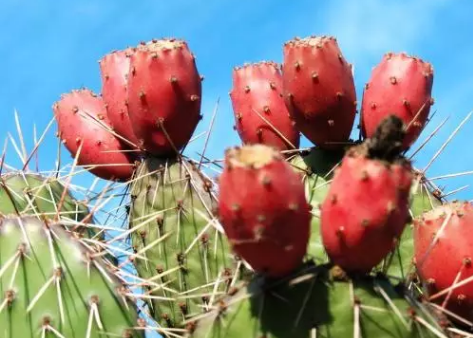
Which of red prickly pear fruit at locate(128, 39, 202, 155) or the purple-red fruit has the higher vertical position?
red prickly pear fruit at locate(128, 39, 202, 155)

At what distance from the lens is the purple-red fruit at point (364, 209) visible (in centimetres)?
215

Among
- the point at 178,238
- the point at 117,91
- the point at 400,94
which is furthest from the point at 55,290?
the point at 400,94

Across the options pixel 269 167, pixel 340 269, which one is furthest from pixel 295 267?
pixel 269 167

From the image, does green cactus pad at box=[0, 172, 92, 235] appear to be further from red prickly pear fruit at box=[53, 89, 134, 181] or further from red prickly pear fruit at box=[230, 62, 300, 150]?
red prickly pear fruit at box=[230, 62, 300, 150]

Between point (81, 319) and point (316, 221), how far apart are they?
0.79 metres

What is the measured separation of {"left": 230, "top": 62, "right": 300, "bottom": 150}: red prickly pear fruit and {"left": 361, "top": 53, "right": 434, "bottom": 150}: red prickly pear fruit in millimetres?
300

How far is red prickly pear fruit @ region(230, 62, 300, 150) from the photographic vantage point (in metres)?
3.67

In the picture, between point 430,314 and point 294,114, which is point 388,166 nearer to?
point 430,314

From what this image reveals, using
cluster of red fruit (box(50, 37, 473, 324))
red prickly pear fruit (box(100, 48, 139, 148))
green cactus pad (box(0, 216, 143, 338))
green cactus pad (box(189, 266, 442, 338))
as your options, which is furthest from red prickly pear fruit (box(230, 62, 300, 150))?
green cactus pad (box(189, 266, 442, 338))

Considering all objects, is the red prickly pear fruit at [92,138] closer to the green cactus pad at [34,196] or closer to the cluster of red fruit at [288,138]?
the cluster of red fruit at [288,138]

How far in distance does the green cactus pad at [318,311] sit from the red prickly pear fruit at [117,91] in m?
1.47

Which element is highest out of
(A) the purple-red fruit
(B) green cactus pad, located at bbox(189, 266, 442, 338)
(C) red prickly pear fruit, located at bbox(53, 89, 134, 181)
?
(C) red prickly pear fruit, located at bbox(53, 89, 134, 181)

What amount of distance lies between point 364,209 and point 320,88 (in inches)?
44.7

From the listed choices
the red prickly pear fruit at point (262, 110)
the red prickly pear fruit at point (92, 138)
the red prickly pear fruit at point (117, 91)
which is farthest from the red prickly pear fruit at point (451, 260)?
the red prickly pear fruit at point (92, 138)
